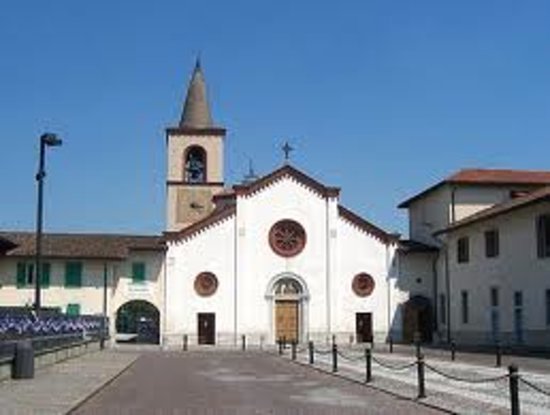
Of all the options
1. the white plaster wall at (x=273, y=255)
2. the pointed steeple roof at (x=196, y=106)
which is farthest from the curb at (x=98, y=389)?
the pointed steeple roof at (x=196, y=106)

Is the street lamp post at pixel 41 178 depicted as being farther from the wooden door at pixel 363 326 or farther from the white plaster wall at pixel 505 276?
the wooden door at pixel 363 326

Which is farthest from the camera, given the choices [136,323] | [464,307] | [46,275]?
[136,323]

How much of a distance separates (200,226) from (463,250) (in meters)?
15.1

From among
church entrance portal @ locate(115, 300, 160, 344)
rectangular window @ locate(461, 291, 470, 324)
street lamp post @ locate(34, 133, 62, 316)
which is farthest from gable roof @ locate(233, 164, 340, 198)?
street lamp post @ locate(34, 133, 62, 316)

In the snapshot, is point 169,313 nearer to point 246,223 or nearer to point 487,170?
point 246,223

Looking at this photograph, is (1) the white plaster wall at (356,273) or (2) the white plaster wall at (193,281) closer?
(2) the white plaster wall at (193,281)

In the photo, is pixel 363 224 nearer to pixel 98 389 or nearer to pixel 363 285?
pixel 363 285

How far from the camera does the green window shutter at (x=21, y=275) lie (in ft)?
181

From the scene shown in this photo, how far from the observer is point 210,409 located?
1761cm

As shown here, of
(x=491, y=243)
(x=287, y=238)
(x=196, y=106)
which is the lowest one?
(x=491, y=243)

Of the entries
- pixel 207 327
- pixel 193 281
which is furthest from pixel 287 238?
pixel 207 327

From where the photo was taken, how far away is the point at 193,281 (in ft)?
183

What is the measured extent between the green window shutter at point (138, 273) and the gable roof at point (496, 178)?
1788cm

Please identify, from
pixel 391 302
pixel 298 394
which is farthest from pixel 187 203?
pixel 298 394
